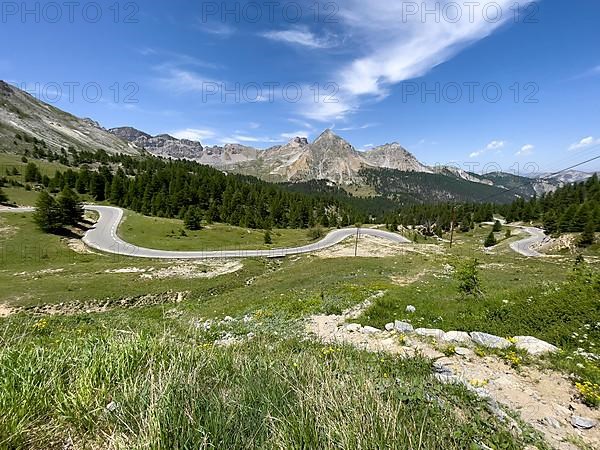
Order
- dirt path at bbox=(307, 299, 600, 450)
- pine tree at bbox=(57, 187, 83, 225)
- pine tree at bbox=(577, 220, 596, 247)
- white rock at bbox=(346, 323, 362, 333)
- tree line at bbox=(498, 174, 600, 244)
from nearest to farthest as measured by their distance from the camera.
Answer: dirt path at bbox=(307, 299, 600, 450)
white rock at bbox=(346, 323, 362, 333)
pine tree at bbox=(57, 187, 83, 225)
pine tree at bbox=(577, 220, 596, 247)
tree line at bbox=(498, 174, 600, 244)

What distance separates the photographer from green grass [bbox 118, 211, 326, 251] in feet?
206

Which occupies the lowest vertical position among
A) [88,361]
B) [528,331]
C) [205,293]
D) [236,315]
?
[205,293]

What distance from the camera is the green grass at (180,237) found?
6281 centimetres

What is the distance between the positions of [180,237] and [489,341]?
70.0 meters

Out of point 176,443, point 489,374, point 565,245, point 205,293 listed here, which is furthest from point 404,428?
point 565,245

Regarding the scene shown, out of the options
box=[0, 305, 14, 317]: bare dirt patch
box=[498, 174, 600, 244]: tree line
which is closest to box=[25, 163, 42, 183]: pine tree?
box=[0, 305, 14, 317]: bare dirt patch

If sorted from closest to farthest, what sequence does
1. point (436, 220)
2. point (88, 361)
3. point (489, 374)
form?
point (88, 361) < point (489, 374) < point (436, 220)

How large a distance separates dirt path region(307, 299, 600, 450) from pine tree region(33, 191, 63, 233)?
6870 centimetres

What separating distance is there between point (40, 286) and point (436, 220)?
15024cm

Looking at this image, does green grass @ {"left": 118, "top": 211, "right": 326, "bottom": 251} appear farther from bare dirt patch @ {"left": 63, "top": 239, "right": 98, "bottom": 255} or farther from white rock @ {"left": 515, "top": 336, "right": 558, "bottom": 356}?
white rock @ {"left": 515, "top": 336, "right": 558, "bottom": 356}

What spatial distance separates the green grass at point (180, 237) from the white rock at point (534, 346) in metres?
56.8

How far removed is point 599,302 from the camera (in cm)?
1055

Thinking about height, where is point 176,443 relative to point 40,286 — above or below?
above

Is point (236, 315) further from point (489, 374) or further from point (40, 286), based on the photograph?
point (40, 286)
